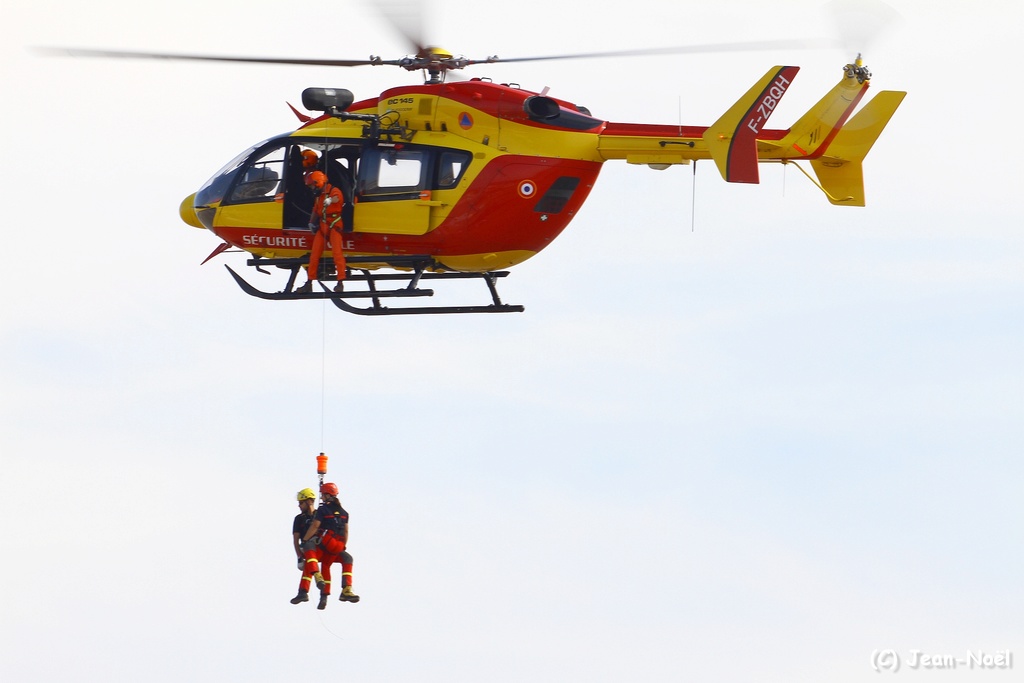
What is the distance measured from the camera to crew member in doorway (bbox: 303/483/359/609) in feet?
69.8

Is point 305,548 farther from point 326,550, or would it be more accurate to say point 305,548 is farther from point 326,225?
point 326,225

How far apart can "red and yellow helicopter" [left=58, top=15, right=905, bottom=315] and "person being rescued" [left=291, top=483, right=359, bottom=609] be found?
2.14m

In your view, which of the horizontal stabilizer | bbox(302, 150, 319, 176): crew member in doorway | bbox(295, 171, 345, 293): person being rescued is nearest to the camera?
the horizontal stabilizer

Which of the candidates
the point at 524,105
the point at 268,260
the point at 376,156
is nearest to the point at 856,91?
the point at 524,105

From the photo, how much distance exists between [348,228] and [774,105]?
4.58m

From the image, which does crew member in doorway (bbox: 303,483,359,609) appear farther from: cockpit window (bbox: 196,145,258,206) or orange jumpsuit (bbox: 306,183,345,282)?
cockpit window (bbox: 196,145,258,206)

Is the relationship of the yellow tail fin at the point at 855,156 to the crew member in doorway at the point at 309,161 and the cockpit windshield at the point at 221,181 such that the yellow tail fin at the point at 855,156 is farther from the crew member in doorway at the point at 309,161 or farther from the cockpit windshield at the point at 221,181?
the cockpit windshield at the point at 221,181

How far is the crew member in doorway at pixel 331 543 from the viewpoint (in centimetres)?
2127

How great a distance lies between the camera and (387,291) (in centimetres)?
2208

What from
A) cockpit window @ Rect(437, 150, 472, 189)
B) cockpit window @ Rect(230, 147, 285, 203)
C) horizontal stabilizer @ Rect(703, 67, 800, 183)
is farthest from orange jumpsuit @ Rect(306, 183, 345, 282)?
horizontal stabilizer @ Rect(703, 67, 800, 183)

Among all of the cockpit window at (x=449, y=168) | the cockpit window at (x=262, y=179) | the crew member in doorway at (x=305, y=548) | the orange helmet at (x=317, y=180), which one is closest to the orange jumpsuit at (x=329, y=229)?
the orange helmet at (x=317, y=180)

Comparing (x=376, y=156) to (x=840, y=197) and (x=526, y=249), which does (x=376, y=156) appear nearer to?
(x=526, y=249)

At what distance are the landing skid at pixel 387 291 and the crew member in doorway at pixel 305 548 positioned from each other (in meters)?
1.99

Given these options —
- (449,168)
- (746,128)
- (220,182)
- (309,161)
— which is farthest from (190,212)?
(746,128)
